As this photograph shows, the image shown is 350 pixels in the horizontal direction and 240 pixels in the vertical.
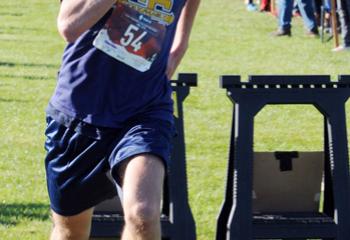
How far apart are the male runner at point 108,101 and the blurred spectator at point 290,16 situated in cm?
1470

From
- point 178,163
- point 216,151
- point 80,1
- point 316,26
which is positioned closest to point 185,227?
point 178,163

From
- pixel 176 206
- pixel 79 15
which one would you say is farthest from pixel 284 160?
pixel 79 15

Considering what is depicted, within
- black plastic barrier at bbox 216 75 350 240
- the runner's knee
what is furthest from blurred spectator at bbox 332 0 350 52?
the runner's knee

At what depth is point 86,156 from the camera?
4.98 metres

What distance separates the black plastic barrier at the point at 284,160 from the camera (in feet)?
19.7

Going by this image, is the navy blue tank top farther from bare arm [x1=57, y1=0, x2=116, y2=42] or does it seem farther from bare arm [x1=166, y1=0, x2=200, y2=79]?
bare arm [x1=166, y1=0, x2=200, y2=79]

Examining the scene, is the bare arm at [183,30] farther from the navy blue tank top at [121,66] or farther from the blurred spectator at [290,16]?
the blurred spectator at [290,16]

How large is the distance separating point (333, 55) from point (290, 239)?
11.4 m

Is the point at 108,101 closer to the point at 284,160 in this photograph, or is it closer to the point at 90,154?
the point at 90,154

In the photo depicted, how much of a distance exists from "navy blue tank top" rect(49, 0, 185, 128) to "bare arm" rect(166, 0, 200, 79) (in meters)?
0.47

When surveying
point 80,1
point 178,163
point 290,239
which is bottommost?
point 290,239

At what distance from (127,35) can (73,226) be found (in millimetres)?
962

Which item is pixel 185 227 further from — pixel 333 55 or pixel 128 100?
pixel 333 55

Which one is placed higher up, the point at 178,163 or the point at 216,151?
the point at 178,163
